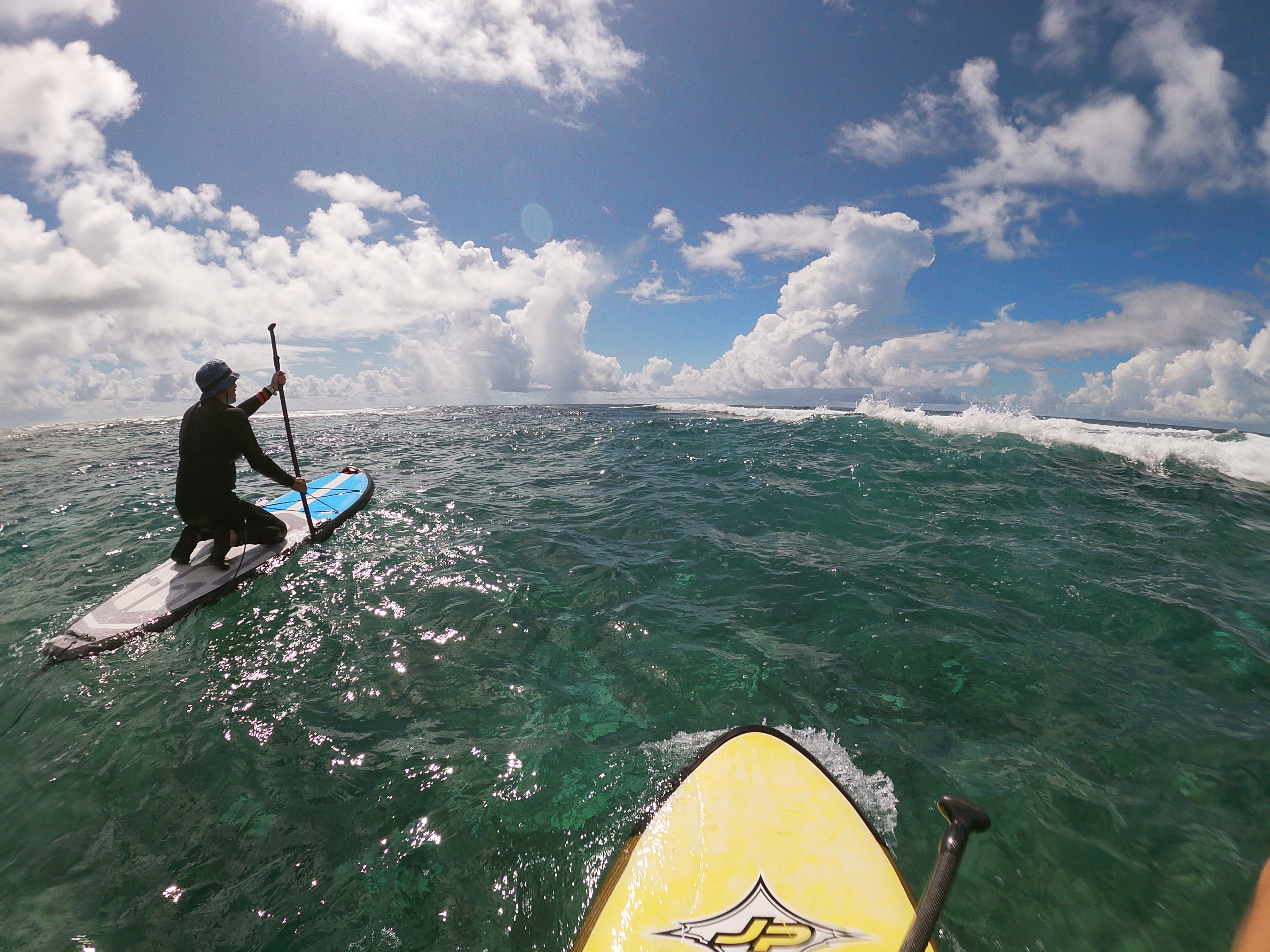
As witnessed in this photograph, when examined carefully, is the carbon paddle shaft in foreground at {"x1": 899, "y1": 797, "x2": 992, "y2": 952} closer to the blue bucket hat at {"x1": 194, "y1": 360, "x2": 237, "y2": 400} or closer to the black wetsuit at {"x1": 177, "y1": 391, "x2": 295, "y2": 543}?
the black wetsuit at {"x1": 177, "y1": 391, "x2": 295, "y2": 543}

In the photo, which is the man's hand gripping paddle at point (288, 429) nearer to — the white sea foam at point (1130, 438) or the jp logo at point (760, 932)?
the jp logo at point (760, 932)

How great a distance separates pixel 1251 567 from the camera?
816 centimetres

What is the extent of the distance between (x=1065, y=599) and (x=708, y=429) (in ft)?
72.2

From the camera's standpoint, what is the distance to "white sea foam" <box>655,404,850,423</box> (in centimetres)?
3469

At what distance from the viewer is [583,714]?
4758 millimetres

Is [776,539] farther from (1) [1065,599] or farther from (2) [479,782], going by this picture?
(2) [479,782]

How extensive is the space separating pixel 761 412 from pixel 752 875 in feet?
135

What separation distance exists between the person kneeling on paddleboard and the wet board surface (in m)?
6.27

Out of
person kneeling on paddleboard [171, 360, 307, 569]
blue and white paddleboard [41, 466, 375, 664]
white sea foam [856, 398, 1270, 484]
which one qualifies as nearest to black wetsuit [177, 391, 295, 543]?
person kneeling on paddleboard [171, 360, 307, 569]

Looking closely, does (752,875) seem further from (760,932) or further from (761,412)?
(761,412)

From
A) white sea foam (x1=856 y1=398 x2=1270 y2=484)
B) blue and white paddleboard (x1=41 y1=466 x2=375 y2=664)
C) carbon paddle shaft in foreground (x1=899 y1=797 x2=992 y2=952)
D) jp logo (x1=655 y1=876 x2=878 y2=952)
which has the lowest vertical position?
jp logo (x1=655 y1=876 x2=878 y2=952)

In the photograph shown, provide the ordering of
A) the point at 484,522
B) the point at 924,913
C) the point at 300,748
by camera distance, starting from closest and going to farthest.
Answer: the point at 924,913, the point at 300,748, the point at 484,522

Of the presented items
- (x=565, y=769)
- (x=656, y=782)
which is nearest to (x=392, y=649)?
(x=565, y=769)

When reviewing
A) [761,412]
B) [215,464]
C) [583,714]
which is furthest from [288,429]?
[761,412]
